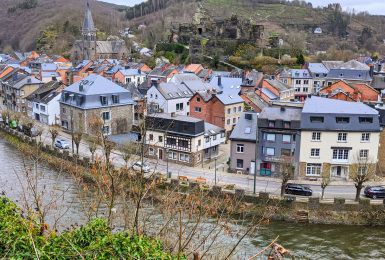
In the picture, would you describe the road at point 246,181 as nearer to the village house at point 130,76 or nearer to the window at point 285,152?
the window at point 285,152

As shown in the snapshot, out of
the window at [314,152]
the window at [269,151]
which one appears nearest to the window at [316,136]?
the window at [314,152]

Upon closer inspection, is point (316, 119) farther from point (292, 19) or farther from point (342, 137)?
point (292, 19)

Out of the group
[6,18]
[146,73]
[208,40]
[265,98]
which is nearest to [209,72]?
[146,73]

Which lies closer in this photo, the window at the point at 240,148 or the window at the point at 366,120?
the window at the point at 366,120

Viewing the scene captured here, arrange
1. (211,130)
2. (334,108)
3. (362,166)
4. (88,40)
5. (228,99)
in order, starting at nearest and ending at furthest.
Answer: (362,166) → (334,108) → (211,130) → (228,99) → (88,40)

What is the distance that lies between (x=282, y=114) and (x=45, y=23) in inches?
3473

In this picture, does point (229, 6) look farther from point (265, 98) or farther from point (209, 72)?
point (265, 98)

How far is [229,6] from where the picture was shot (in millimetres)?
98750

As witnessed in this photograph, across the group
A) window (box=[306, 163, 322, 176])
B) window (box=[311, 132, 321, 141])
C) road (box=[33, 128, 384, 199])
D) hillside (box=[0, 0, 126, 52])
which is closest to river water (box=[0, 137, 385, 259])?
road (box=[33, 128, 384, 199])

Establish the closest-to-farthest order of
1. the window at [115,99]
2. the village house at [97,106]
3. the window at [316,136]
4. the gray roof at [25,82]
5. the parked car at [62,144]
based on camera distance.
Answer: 1. the window at [316,136]
2. the parked car at [62,144]
3. the village house at [97,106]
4. the window at [115,99]
5. the gray roof at [25,82]

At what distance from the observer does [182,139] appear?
25.4m

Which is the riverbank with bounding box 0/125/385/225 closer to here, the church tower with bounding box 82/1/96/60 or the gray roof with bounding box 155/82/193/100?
the gray roof with bounding box 155/82/193/100

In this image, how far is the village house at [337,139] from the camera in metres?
23.1

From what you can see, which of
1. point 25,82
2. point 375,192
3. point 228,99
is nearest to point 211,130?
point 228,99
